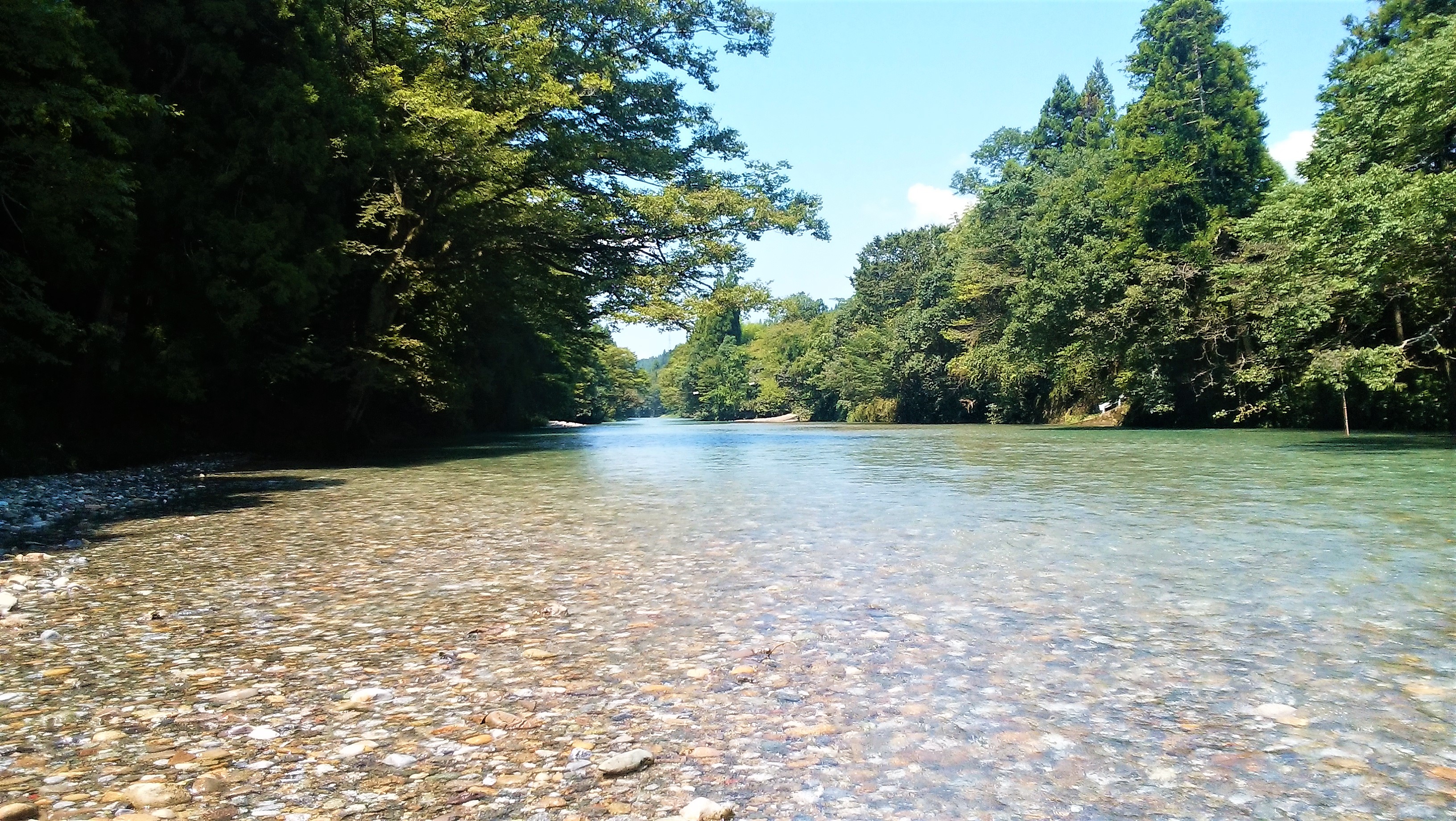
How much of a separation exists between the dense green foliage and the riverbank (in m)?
1.61

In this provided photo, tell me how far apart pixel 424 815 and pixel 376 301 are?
23.8 metres

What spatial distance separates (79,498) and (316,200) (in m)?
11.7

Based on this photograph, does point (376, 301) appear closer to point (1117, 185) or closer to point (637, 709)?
point (637, 709)

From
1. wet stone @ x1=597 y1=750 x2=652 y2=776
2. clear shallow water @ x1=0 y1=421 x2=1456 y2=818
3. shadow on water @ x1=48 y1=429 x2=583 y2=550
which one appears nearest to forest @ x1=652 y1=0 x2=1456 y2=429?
shadow on water @ x1=48 y1=429 x2=583 y2=550

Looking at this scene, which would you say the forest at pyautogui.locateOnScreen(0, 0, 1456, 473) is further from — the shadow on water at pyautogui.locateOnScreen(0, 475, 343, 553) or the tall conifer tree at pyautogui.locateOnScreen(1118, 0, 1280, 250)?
the shadow on water at pyautogui.locateOnScreen(0, 475, 343, 553)

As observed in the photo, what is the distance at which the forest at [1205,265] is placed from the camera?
70.3 feet

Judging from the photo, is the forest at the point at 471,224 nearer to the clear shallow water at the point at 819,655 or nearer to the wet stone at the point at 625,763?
the clear shallow water at the point at 819,655

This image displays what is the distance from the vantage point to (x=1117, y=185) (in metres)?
41.2

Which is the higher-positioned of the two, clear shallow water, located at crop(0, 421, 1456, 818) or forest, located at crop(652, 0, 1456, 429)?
forest, located at crop(652, 0, 1456, 429)

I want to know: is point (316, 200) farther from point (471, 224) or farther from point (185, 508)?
point (185, 508)

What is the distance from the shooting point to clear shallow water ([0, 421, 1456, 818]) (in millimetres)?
3355

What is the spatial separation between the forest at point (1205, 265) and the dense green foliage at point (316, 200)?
16.2 ft

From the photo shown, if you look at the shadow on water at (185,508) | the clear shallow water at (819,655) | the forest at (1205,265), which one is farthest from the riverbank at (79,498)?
the forest at (1205,265)

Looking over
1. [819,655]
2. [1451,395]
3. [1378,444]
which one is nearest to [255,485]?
[819,655]
